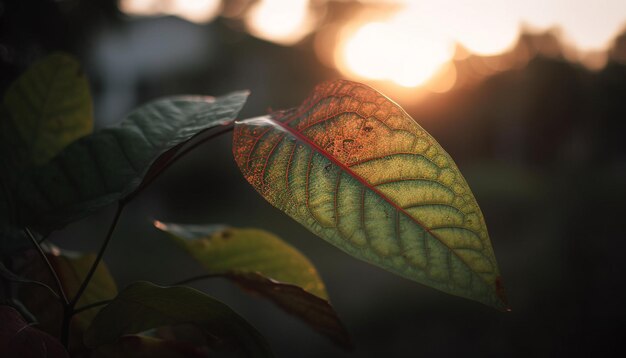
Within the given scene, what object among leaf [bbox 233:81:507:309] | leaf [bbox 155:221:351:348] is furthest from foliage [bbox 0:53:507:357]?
leaf [bbox 155:221:351:348]

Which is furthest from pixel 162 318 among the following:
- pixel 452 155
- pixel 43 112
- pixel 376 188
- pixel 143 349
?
pixel 452 155

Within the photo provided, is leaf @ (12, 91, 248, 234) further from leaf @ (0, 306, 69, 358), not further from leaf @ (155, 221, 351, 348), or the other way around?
leaf @ (155, 221, 351, 348)

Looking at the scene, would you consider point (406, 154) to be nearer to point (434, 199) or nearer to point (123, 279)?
point (434, 199)

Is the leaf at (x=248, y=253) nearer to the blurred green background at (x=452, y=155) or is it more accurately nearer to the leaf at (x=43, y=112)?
the leaf at (x=43, y=112)

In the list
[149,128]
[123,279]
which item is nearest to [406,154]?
[149,128]

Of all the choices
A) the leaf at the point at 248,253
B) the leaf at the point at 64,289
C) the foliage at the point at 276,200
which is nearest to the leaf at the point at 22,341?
the foliage at the point at 276,200

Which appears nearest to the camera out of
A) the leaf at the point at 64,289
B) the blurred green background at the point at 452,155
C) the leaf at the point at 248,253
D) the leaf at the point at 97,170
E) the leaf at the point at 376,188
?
the leaf at the point at 376,188
